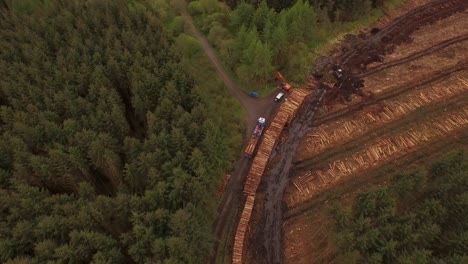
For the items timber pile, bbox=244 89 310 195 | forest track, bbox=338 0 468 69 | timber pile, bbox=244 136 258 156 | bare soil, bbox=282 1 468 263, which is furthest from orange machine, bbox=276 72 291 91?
timber pile, bbox=244 136 258 156

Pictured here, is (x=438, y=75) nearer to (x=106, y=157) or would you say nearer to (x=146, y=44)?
(x=146, y=44)

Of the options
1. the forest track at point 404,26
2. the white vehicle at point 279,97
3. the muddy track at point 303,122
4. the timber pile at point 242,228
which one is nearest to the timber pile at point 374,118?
the muddy track at point 303,122

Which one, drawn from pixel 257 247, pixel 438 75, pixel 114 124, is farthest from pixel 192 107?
pixel 438 75

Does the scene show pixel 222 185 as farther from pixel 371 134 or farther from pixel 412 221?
pixel 371 134

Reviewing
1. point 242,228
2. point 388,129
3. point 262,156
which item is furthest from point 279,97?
point 242,228

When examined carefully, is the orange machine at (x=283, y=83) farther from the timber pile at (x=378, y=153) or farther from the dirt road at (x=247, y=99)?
the timber pile at (x=378, y=153)
